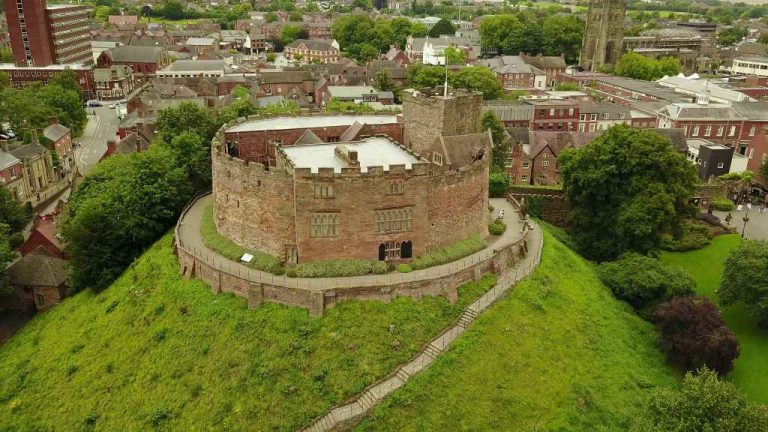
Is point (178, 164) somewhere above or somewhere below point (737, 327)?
above

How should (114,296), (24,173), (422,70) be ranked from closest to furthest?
(114,296), (24,173), (422,70)

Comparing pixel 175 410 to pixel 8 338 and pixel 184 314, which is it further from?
pixel 8 338

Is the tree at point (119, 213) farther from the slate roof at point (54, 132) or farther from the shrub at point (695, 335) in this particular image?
the shrub at point (695, 335)

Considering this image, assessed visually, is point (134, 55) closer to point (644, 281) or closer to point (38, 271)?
point (38, 271)

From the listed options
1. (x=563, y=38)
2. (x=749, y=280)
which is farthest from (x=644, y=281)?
(x=563, y=38)

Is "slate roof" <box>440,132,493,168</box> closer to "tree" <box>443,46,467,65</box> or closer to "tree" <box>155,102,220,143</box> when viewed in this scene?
"tree" <box>155,102,220,143</box>

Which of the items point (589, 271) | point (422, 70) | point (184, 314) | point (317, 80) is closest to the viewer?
point (184, 314)

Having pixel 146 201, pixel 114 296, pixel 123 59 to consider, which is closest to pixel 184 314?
pixel 114 296
